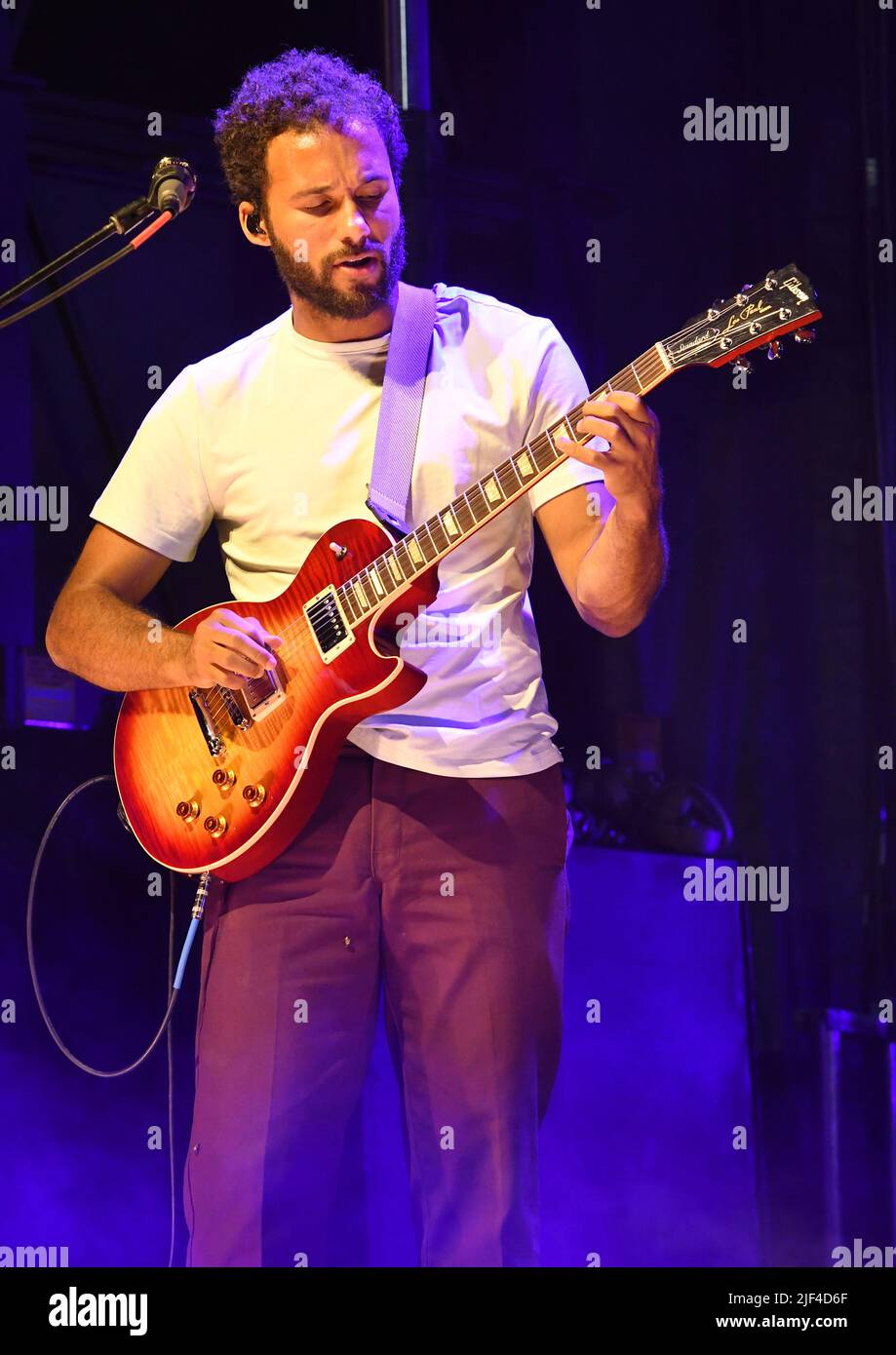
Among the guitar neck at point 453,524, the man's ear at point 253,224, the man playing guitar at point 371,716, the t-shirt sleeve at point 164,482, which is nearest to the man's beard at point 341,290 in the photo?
the man playing guitar at point 371,716

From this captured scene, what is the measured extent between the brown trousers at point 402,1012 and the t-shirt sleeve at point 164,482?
0.53 metres

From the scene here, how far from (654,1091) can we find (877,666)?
3.67ft

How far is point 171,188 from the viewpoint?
2234 mm

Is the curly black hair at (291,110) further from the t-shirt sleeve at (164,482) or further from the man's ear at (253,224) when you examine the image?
the t-shirt sleeve at (164,482)

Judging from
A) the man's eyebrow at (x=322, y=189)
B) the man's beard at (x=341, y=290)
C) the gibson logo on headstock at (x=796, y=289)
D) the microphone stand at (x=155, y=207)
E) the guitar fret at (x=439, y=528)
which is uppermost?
the man's eyebrow at (x=322, y=189)

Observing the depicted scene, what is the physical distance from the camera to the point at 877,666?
3.46 m

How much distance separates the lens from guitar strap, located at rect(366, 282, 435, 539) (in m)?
2.34

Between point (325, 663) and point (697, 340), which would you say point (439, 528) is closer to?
point (325, 663)

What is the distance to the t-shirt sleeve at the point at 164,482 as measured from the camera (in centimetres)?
253

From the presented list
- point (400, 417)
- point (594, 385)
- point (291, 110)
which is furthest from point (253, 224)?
point (594, 385)

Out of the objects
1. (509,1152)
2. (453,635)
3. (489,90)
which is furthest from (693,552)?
(509,1152)

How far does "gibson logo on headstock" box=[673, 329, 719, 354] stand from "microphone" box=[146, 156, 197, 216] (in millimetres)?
775

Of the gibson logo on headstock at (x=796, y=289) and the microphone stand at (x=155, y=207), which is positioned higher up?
the microphone stand at (x=155, y=207)

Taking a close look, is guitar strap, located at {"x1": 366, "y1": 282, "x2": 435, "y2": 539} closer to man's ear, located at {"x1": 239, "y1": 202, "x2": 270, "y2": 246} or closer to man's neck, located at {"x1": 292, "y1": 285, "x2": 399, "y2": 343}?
man's neck, located at {"x1": 292, "y1": 285, "x2": 399, "y2": 343}
